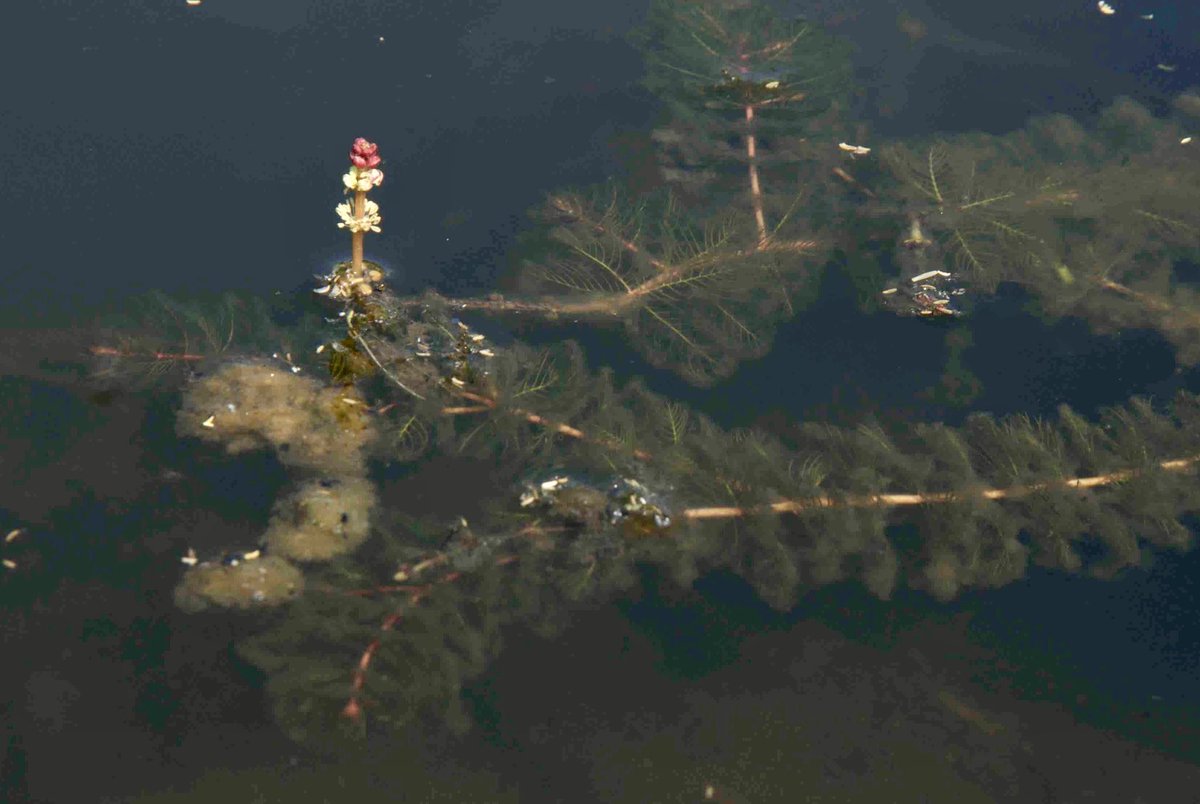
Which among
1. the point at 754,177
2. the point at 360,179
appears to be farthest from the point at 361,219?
the point at 754,177

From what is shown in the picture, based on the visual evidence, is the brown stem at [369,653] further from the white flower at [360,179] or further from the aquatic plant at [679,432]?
the white flower at [360,179]

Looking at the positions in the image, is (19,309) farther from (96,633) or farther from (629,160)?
(629,160)

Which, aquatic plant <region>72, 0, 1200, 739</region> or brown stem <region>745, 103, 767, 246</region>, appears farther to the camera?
brown stem <region>745, 103, 767, 246</region>

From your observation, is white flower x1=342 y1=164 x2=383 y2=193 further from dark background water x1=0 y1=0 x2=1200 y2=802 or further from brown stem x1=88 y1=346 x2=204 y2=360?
brown stem x1=88 y1=346 x2=204 y2=360

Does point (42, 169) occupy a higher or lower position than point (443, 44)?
lower

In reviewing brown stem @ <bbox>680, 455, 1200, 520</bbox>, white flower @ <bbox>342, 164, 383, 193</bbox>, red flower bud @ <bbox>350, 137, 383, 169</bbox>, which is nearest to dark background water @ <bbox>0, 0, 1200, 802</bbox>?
brown stem @ <bbox>680, 455, 1200, 520</bbox>

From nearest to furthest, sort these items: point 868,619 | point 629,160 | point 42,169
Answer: point 868,619 → point 42,169 → point 629,160

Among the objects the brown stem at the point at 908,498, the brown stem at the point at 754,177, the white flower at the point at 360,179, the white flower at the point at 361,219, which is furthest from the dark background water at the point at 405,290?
the white flower at the point at 360,179

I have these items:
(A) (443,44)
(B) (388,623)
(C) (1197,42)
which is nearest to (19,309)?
(B) (388,623)

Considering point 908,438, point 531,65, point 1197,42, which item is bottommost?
point 908,438
